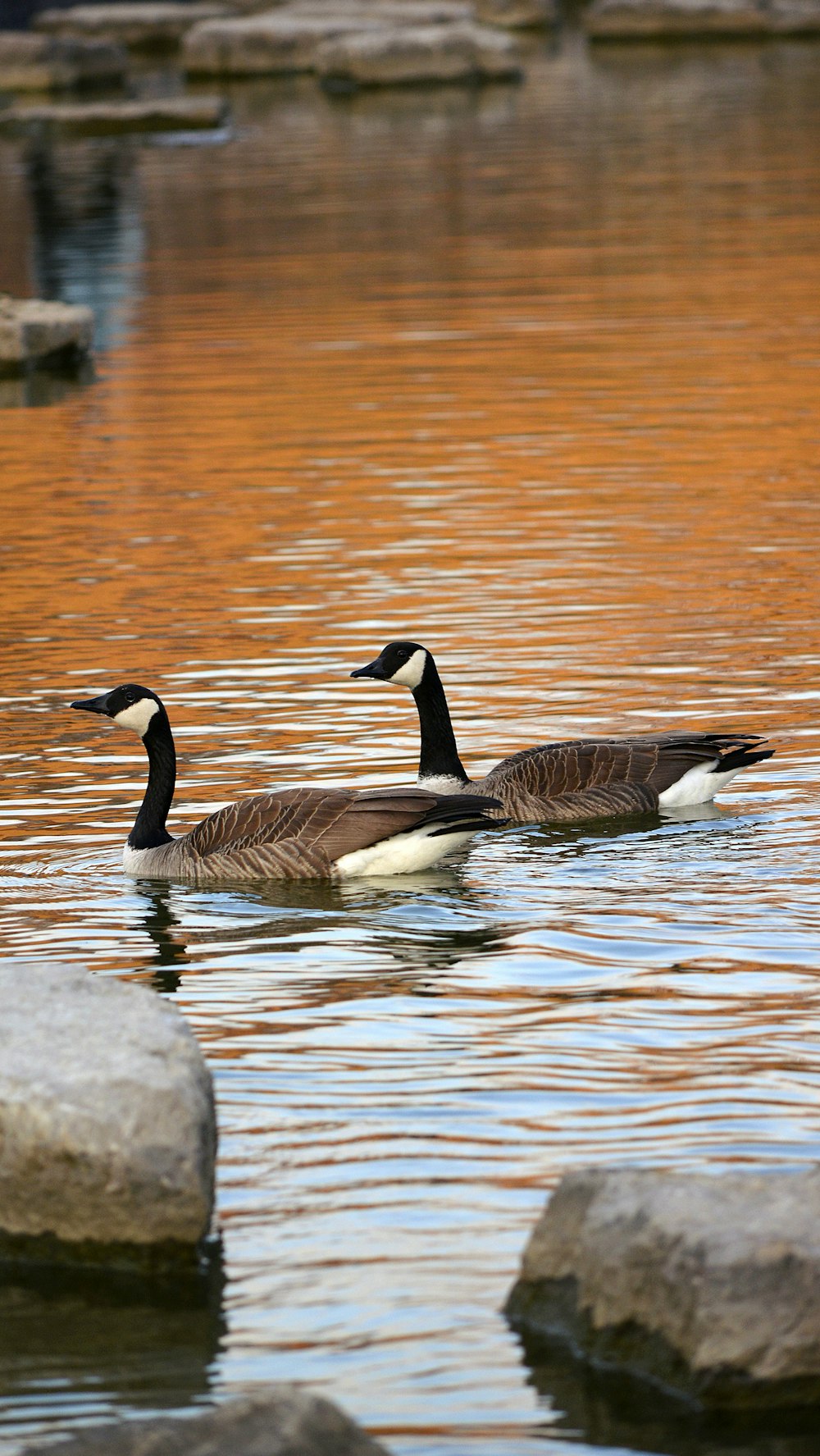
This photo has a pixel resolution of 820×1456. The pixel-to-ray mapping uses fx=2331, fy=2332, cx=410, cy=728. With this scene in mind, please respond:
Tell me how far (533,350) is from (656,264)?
6.65 metres

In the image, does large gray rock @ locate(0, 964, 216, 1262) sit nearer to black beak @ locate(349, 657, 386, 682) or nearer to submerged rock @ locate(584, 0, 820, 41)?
black beak @ locate(349, 657, 386, 682)

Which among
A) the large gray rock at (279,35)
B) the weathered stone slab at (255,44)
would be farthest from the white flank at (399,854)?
the weathered stone slab at (255,44)

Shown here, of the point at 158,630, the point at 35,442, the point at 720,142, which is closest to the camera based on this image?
the point at 158,630

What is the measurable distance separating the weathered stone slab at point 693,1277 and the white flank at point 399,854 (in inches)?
176

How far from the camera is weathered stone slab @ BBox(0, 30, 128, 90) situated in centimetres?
6906

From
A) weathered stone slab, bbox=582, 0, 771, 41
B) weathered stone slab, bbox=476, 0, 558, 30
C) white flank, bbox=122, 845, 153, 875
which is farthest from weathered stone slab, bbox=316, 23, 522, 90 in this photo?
white flank, bbox=122, 845, 153, 875

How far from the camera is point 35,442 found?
23.7 metres

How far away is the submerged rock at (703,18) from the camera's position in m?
74.2

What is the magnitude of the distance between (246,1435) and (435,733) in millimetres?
6665

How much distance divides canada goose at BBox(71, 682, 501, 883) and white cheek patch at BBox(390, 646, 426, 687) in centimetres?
104

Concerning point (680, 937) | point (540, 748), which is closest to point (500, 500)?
point (540, 748)

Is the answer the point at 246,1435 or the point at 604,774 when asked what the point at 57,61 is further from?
the point at 246,1435

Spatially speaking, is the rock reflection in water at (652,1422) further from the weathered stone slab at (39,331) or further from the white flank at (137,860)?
the weathered stone slab at (39,331)

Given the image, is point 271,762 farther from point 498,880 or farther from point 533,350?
point 533,350
